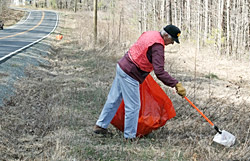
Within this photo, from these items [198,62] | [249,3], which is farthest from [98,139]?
[249,3]

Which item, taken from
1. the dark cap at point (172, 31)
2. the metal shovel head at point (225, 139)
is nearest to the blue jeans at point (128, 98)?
the dark cap at point (172, 31)

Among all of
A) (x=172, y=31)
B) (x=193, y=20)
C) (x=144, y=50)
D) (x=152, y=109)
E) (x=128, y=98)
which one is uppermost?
(x=193, y=20)

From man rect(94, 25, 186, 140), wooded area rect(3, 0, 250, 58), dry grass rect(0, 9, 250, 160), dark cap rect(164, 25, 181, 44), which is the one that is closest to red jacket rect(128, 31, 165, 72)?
man rect(94, 25, 186, 140)

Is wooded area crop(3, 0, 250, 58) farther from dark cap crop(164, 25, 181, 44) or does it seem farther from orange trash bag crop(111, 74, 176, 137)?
dark cap crop(164, 25, 181, 44)

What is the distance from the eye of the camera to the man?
4.03 meters

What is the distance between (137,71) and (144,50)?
12.0 inches

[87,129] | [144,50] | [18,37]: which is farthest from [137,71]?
[18,37]

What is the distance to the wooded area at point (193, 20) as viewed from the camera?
56.7 feet

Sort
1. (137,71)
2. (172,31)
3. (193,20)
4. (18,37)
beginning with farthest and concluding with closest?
1. (193,20)
2. (18,37)
3. (137,71)
4. (172,31)

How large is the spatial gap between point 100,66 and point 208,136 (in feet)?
21.6

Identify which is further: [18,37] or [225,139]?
[18,37]

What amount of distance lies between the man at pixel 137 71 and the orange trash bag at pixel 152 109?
0.70 feet

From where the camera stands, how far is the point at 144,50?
4.09 meters

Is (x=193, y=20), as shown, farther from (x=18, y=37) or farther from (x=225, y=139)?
(x=225, y=139)
